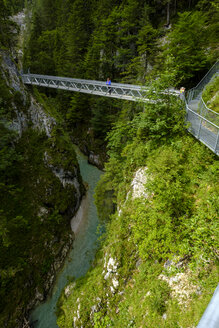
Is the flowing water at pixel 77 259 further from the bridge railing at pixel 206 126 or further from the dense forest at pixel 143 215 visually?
the bridge railing at pixel 206 126

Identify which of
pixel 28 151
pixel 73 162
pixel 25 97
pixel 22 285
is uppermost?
pixel 25 97

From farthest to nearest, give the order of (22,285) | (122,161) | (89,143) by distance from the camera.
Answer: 1. (89,143)
2. (122,161)
3. (22,285)

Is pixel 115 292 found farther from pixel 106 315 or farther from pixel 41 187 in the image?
pixel 41 187

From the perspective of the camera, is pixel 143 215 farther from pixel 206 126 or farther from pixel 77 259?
pixel 77 259

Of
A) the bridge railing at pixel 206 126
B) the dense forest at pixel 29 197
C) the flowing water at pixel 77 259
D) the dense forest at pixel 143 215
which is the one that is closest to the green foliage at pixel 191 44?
the dense forest at pixel 143 215

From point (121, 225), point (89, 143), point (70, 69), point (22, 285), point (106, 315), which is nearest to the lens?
point (106, 315)

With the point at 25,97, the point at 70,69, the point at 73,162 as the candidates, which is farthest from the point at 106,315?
the point at 70,69
